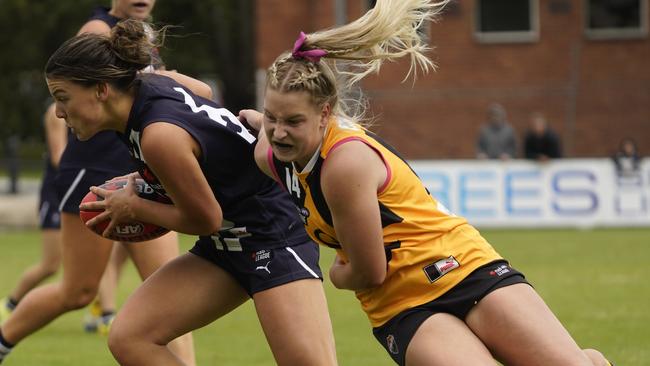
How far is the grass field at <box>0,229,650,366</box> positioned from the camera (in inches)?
317

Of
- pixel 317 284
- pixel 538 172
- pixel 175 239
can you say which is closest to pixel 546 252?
pixel 538 172

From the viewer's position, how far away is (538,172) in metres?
18.4

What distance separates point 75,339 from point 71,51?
14.7 feet

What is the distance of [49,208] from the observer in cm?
994


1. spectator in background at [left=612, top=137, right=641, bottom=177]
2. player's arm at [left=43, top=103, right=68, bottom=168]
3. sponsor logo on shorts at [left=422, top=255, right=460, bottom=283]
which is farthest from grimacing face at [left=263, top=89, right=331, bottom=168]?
spectator in background at [left=612, top=137, right=641, bottom=177]

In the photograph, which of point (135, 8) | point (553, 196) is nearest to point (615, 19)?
point (553, 196)

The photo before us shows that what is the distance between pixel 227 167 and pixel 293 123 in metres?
0.64

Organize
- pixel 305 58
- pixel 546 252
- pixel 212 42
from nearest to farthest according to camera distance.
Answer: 1. pixel 305 58
2. pixel 546 252
3. pixel 212 42

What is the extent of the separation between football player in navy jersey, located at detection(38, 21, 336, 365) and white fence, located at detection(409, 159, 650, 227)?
13.2m

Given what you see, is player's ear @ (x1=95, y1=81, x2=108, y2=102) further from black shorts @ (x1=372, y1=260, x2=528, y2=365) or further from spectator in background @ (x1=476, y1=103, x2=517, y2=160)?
spectator in background @ (x1=476, y1=103, x2=517, y2=160)

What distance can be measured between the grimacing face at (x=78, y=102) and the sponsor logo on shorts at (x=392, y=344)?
1.44 metres

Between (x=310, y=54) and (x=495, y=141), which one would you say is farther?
(x=495, y=141)

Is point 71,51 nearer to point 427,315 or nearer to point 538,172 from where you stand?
point 427,315

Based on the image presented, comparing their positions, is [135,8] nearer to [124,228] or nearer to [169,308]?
[124,228]
